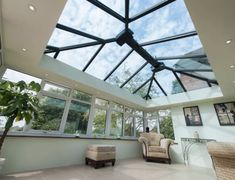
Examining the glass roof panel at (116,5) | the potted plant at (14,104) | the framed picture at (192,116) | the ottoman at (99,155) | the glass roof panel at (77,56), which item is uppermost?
the glass roof panel at (116,5)

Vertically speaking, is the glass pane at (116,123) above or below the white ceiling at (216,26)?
below

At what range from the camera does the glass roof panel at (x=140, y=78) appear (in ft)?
16.5

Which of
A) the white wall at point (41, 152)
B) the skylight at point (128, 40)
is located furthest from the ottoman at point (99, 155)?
the skylight at point (128, 40)

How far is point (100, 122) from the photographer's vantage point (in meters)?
5.16

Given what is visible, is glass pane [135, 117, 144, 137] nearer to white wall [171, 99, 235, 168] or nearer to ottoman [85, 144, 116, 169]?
white wall [171, 99, 235, 168]

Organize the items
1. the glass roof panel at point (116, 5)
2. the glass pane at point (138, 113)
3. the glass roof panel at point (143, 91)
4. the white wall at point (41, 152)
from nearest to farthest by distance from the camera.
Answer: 1. the glass roof panel at point (116, 5)
2. the white wall at point (41, 152)
3. the glass roof panel at point (143, 91)
4. the glass pane at point (138, 113)

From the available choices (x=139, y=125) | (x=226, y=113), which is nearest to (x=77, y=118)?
(x=139, y=125)

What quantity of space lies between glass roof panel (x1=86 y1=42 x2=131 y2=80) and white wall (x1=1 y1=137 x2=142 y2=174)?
247 centimetres

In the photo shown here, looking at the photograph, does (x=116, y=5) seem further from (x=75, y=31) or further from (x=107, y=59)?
(x=107, y=59)

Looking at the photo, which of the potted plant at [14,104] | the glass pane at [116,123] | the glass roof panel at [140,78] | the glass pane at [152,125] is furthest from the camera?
the glass pane at [152,125]

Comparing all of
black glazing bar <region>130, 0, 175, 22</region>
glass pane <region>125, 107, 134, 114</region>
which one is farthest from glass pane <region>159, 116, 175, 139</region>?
black glazing bar <region>130, 0, 175, 22</region>

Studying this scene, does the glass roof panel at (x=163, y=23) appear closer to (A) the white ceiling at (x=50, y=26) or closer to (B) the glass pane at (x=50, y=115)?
(A) the white ceiling at (x=50, y=26)

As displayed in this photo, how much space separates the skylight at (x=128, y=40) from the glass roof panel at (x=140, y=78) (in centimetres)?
8

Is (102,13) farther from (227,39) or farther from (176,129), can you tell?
(176,129)
